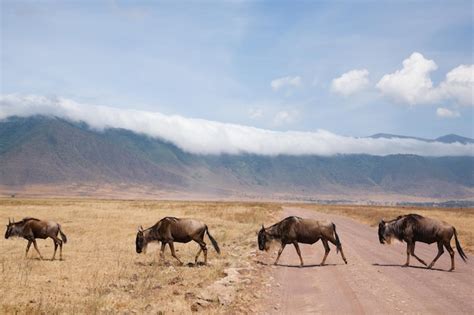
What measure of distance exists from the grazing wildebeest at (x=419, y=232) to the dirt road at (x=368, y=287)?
834mm

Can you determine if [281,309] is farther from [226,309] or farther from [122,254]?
[122,254]

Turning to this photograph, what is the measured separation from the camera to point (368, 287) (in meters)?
16.8

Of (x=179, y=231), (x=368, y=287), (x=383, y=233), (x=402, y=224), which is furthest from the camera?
(x=383, y=233)

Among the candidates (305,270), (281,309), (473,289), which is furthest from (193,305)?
(473,289)

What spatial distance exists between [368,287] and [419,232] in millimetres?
6277

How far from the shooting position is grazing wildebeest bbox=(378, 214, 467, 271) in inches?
831

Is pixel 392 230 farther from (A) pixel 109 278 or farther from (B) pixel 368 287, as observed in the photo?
(A) pixel 109 278

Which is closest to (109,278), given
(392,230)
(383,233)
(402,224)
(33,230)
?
(33,230)

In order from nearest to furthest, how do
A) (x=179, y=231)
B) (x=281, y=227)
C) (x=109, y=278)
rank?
(x=109, y=278) < (x=179, y=231) < (x=281, y=227)

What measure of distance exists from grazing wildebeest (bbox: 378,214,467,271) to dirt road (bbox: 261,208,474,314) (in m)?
0.83

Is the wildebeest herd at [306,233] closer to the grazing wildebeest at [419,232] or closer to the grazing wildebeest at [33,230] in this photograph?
the grazing wildebeest at [419,232]

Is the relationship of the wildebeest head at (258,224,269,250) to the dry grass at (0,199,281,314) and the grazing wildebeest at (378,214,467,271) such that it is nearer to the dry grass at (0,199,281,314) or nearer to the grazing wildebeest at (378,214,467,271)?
the dry grass at (0,199,281,314)

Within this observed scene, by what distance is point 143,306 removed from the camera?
46.2 feet

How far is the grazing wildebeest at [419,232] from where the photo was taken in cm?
2111
